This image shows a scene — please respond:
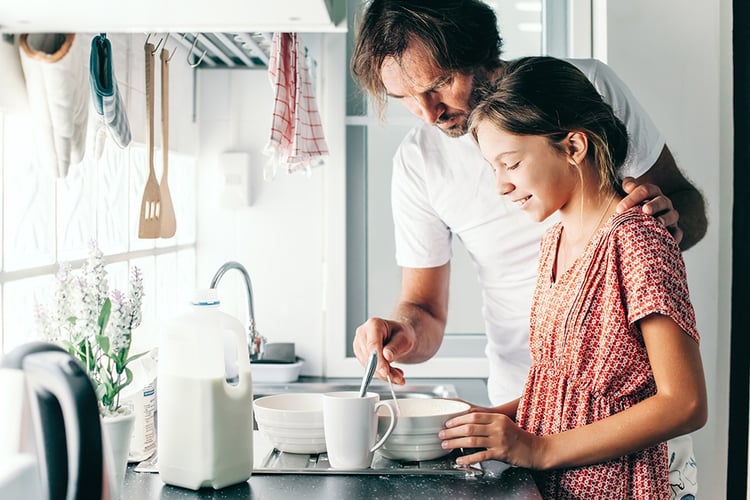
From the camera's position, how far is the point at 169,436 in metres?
1.05

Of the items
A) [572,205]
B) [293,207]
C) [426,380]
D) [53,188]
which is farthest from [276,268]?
[572,205]

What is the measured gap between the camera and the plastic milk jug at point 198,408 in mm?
1033

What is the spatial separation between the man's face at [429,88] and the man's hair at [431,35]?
1 centimetres

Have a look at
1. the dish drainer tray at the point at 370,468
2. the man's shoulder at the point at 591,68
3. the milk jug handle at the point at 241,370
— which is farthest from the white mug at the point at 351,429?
the man's shoulder at the point at 591,68

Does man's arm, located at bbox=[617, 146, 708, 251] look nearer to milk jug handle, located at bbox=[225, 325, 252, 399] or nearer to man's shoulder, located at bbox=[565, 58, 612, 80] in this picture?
man's shoulder, located at bbox=[565, 58, 612, 80]

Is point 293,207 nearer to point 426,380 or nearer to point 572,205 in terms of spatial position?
point 426,380

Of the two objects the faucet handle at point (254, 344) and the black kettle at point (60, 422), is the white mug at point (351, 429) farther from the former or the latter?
the faucet handle at point (254, 344)

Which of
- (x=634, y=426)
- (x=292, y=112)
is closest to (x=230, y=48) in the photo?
(x=292, y=112)

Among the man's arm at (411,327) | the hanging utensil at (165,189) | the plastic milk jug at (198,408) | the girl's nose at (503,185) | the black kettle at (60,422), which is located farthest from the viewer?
the hanging utensil at (165,189)

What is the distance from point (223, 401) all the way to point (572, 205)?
0.65 meters

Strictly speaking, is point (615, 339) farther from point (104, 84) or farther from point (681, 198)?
point (104, 84)

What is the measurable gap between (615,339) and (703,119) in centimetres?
107

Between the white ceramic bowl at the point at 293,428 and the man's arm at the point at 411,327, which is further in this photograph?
the man's arm at the point at 411,327

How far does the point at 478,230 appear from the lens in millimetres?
1828
